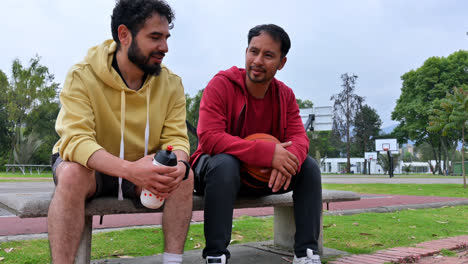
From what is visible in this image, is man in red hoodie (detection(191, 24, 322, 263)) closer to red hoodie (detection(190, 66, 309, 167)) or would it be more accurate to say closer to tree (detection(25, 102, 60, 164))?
red hoodie (detection(190, 66, 309, 167))

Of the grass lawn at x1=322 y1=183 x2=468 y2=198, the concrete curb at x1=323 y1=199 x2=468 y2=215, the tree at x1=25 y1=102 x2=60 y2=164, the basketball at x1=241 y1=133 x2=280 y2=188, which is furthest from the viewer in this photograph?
the tree at x1=25 y1=102 x2=60 y2=164

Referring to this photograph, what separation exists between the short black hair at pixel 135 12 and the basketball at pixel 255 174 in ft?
3.30

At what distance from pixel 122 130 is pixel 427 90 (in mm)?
41654

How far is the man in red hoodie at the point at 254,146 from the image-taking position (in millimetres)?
2346

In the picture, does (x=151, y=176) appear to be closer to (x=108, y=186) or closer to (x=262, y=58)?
(x=108, y=186)

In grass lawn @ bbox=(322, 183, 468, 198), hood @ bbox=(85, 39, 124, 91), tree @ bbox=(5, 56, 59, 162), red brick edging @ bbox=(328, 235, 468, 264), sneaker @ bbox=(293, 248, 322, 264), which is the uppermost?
tree @ bbox=(5, 56, 59, 162)

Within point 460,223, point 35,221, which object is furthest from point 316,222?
point 35,221

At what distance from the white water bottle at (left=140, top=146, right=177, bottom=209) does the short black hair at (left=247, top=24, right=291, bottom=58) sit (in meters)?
1.25

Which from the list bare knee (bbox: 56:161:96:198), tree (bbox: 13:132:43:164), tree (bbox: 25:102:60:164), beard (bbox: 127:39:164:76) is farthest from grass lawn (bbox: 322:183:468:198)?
tree (bbox: 25:102:60:164)

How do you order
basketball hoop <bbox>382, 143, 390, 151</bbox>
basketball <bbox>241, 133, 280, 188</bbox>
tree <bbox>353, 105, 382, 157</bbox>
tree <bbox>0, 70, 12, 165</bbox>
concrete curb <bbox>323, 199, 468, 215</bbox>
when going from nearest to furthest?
basketball <bbox>241, 133, 280, 188</bbox> < concrete curb <bbox>323, 199, 468, 215</bbox> < tree <bbox>0, 70, 12, 165</bbox> < basketball hoop <bbox>382, 143, 390, 151</bbox> < tree <bbox>353, 105, 382, 157</bbox>

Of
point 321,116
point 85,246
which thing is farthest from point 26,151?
point 85,246

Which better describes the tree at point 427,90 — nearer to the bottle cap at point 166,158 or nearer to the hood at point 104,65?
the hood at point 104,65

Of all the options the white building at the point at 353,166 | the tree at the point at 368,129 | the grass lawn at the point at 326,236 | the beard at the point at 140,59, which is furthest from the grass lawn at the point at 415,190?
the white building at the point at 353,166

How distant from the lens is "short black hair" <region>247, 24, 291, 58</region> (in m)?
2.85
